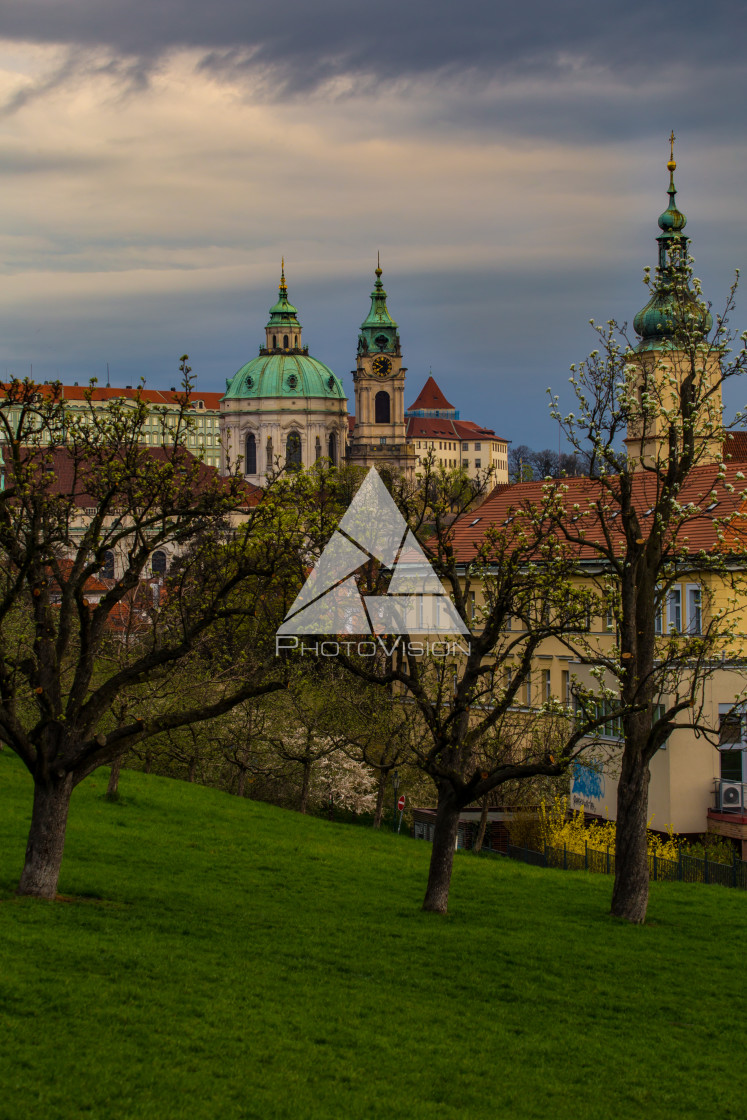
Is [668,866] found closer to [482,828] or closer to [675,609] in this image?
[482,828]

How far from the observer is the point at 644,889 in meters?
21.3

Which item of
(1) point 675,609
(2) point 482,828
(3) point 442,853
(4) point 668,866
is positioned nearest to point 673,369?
(3) point 442,853

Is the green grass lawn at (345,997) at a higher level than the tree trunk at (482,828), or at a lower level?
lower

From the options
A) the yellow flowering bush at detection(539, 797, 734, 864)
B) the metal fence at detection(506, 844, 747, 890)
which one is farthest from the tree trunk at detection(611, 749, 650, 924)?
the yellow flowering bush at detection(539, 797, 734, 864)

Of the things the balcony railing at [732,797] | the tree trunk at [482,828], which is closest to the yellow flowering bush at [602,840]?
the balcony railing at [732,797]

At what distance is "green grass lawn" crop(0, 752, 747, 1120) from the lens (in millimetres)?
11219

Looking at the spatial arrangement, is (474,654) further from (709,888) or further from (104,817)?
(104,817)

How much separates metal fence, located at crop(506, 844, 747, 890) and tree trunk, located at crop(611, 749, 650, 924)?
7.73 m

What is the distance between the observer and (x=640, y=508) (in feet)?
123

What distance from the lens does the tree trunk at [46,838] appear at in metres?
17.7

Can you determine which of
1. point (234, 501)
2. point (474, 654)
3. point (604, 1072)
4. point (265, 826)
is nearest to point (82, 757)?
point (234, 501)

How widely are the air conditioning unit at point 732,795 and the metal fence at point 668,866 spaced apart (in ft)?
13.2

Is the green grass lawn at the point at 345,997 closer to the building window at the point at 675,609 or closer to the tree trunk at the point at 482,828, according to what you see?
the tree trunk at the point at 482,828

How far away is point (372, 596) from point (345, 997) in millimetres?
11425
